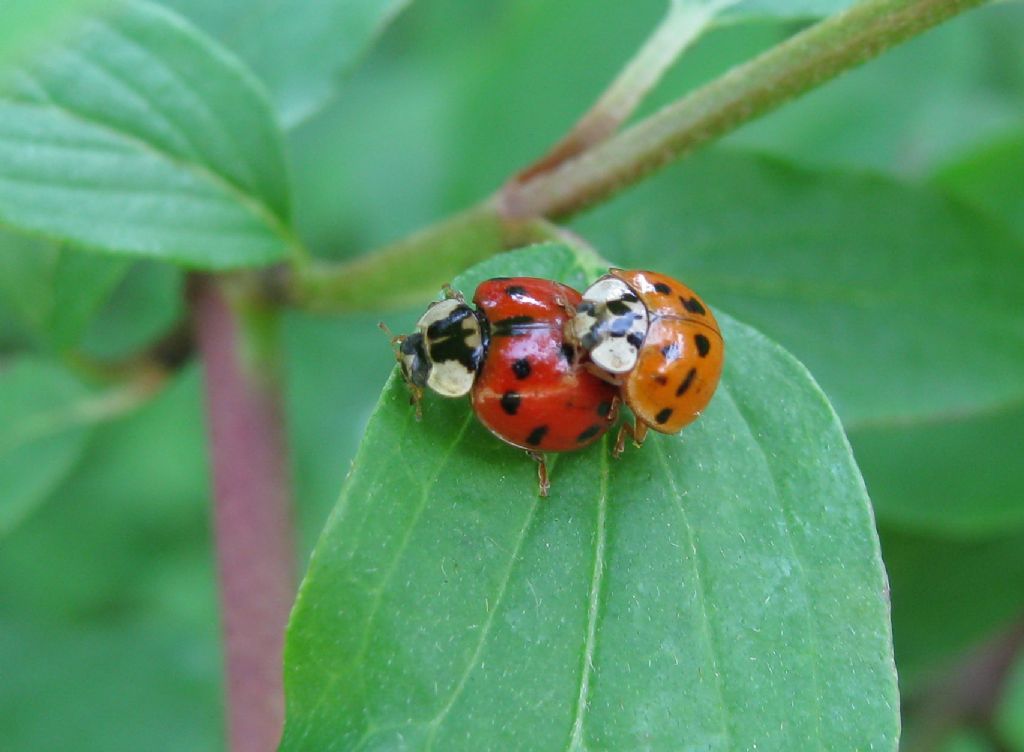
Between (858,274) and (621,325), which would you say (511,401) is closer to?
(621,325)

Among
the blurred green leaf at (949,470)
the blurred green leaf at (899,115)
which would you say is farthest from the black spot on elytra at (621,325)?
the blurred green leaf at (899,115)

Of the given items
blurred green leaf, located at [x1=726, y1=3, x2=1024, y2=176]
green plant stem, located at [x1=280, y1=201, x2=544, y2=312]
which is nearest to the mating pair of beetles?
green plant stem, located at [x1=280, y1=201, x2=544, y2=312]

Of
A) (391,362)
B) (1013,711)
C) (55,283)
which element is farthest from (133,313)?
(1013,711)

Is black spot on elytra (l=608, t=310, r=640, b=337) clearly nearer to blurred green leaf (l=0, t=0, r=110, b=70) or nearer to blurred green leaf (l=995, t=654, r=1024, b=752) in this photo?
blurred green leaf (l=0, t=0, r=110, b=70)

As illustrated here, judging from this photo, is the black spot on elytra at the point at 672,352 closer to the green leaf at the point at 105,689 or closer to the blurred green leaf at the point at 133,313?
the blurred green leaf at the point at 133,313

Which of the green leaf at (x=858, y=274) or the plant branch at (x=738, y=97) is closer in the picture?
the plant branch at (x=738, y=97)

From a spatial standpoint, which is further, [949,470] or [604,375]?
[949,470]

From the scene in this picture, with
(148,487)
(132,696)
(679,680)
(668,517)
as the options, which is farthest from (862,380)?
(148,487)

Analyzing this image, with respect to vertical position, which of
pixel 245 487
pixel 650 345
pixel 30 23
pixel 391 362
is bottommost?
pixel 391 362
